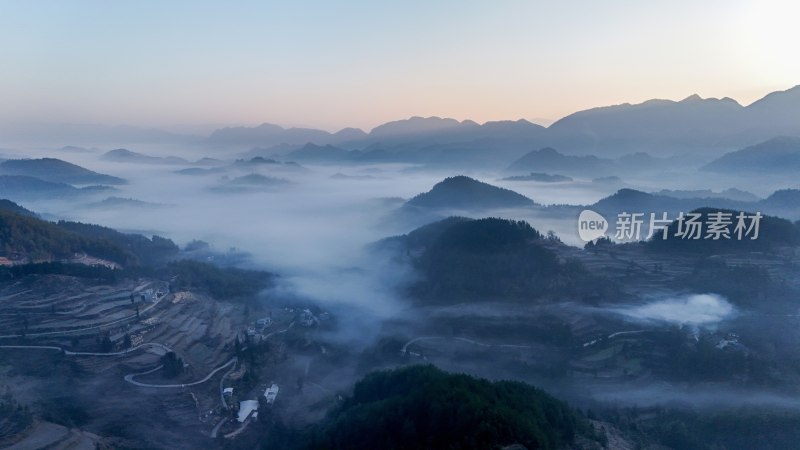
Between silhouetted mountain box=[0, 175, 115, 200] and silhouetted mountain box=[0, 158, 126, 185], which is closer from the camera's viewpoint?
silhouetted mountain box=[0, 175, 115, 200]

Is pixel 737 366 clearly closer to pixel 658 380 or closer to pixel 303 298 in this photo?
pixel 658 380

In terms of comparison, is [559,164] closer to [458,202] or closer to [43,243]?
[458,202]

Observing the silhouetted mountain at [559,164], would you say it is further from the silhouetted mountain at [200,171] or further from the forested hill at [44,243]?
the forested hill at [44,243]

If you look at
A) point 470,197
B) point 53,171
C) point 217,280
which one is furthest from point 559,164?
point 53,171

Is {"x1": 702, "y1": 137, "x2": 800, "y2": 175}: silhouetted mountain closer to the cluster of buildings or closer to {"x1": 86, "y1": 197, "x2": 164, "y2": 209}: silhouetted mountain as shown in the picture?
the cluster of buildings

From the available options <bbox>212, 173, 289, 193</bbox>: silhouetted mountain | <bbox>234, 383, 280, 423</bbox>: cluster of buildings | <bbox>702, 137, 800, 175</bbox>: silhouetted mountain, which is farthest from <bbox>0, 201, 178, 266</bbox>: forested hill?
<bbox>702, 137, 800, 175</bbox>: silhouetted mountain

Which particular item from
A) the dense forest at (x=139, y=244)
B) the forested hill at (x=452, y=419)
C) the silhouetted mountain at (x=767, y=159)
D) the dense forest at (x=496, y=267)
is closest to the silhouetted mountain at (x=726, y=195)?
the silhouetted mountain at (x=767, y=159)
